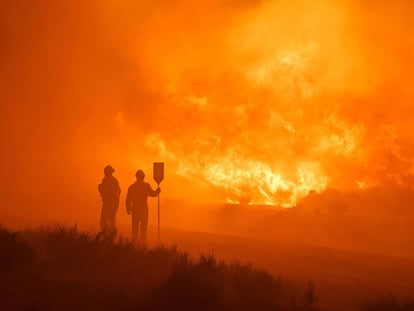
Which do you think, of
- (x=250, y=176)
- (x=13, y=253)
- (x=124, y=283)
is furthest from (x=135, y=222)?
(x=250, y=176)

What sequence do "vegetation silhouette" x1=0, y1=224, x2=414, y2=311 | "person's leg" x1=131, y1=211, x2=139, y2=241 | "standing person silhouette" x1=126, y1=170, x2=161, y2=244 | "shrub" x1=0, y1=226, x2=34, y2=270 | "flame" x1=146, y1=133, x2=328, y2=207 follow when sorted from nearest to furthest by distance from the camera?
"vegetation silhouette" x1=0, y1=224, x2=414, y2=311, "shrub" x1=0, y1=226, x2=34, y2=270, "standing person silhouette" x1=126, y1=170, x2=161, y2=244, "person's leg" x1=131, y1=211, x2=139, y2=241, "flame" x1=146, y1=133, x2=328, y2=207

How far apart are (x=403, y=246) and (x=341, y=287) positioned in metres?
19.1

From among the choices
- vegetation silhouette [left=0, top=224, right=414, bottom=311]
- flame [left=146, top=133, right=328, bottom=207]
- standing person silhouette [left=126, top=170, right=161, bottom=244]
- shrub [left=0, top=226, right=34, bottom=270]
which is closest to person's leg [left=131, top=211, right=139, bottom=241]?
standing person silhouette [left=126, top=170, right=161, bottom=244]

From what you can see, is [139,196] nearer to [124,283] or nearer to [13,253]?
[13,253]

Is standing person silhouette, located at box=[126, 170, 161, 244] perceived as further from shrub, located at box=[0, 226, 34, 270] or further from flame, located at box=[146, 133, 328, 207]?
flame, located at box=[146, 133, 328, 207]

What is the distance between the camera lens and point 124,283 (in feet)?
44.9

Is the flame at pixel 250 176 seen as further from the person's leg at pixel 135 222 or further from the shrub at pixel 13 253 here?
the shrub at pixel 13 253

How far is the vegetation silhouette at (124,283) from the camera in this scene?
1238cm

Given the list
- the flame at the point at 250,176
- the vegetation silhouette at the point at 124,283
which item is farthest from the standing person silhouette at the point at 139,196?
the flame at the point at 250,176

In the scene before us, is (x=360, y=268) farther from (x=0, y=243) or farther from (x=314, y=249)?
(x=0, y=243)

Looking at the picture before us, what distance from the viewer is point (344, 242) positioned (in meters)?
34.9

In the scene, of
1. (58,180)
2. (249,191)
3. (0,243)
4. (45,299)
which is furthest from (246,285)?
(58,180)

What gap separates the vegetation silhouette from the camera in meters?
12.4

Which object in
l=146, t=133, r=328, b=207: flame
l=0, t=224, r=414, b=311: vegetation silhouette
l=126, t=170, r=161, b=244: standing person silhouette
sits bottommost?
l=0, t=224, r=414, b=311: vegetation silhouette
